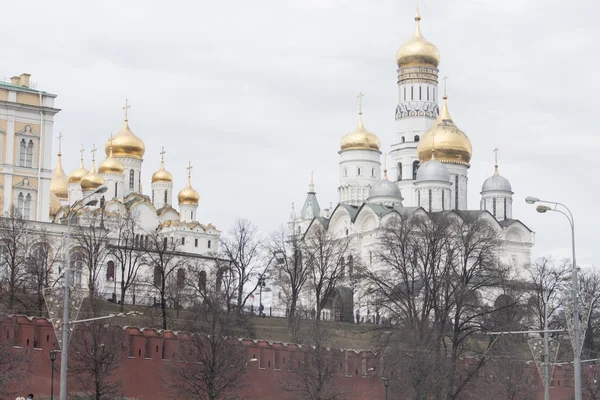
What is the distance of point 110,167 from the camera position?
92875 millimetres

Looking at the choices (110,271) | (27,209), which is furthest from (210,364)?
(110,271)

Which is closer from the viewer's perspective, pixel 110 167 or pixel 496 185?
pixel 110 167

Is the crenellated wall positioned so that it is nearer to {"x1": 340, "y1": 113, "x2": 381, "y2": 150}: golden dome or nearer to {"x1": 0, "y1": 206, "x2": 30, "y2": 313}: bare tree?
{"x1": 0, "y1": 206, "x2": 30, "y2": 313}: bare tree

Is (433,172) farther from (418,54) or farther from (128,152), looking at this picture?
(128,152)

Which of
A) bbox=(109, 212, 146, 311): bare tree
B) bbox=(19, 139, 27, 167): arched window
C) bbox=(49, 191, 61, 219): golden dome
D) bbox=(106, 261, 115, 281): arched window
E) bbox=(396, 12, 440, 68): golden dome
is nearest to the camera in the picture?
bbox=(109, 212, 146, 311): bare tree

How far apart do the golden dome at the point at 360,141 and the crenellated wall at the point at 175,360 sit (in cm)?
4054

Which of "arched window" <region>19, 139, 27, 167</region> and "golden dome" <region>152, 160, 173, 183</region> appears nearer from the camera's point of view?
"arched window" <region>19, 139, 27, 167</region>

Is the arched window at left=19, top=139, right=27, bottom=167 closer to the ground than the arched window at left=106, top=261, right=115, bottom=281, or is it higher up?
higher up

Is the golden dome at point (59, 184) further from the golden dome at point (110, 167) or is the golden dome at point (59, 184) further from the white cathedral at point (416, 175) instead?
the white cathedral at point (416, 175)

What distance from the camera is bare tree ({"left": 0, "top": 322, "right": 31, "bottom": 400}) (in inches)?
1699

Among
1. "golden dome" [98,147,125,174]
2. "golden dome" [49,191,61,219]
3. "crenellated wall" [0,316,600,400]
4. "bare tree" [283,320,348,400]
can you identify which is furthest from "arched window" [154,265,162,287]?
"bare tree" [283,320,348,400]

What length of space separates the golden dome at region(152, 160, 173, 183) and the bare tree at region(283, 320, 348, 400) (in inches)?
1700

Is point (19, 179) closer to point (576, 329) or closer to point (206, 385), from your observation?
point (206, 385)

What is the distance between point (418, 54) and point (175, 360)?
175 ft
